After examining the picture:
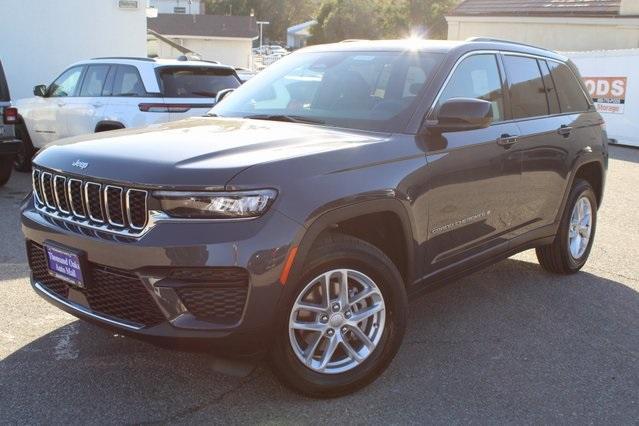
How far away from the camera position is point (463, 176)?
4.24m

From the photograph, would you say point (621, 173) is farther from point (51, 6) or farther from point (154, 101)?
point (51, 6)

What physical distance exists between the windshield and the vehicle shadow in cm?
144

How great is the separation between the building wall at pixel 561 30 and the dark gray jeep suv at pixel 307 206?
78.3 ft

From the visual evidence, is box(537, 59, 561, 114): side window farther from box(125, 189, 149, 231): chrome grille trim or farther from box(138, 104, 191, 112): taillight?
box(138, 104, 191, 112): taillight

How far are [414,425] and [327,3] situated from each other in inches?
2892

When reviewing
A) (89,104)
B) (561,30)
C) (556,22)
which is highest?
(556,22)

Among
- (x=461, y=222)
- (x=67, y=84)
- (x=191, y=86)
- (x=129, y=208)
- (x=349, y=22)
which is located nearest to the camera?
(x=129, y=208)

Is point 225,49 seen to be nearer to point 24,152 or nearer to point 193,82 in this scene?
point 24,152

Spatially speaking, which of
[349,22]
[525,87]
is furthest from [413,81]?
[349,22]

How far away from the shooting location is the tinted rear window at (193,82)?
8.95 m

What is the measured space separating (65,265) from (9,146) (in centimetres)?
598

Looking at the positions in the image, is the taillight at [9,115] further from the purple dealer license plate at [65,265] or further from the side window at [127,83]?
the purple dealer license plate at [65,265]

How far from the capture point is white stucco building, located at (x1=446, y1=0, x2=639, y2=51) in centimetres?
2619

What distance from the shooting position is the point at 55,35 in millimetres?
16312
